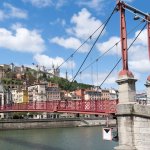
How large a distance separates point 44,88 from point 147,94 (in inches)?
4466

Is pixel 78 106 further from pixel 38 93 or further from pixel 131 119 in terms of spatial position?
pixel 38 93

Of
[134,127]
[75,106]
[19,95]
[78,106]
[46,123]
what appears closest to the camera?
[134,127]

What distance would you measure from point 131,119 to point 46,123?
66332 mm

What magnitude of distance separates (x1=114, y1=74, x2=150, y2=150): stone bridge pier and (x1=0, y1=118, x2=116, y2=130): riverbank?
200 feet

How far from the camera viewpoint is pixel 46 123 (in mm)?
81812

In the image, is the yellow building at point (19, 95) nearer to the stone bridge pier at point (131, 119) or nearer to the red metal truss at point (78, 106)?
the red metal truss at point (78, 106)

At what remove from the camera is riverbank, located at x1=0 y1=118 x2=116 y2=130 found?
7706 centimetres

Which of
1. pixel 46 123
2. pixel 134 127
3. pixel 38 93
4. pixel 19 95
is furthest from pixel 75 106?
pixel 19 95

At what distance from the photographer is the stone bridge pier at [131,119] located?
16.1 metres

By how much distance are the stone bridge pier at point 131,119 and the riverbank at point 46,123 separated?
6109 cm

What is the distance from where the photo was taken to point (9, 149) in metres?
40.4

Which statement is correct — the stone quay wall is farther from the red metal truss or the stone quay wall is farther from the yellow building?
the yellow building

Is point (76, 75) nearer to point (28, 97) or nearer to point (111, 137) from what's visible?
point (111, 137)

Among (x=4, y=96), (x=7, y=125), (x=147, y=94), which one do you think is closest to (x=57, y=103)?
(x=147, y=94)
